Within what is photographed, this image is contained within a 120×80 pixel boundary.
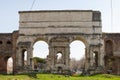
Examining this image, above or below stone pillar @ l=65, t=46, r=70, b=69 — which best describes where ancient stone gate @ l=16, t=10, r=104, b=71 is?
above

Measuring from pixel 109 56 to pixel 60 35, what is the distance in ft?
22.2

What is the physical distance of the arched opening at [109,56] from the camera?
146ft

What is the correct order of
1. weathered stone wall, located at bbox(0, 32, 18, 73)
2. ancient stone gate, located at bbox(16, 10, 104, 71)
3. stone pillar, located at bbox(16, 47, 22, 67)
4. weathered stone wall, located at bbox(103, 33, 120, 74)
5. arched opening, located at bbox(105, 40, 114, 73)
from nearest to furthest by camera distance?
ancient stone gate, located at bbox(16, 10, 104, 71) → stone pillar, located at bbox(16, 47, 22, 67) → weathered stone wall, located at bbox(103, 33, 120, 74) → arched opening, located at bbox(105, 40, 114, 73) → weathered stone wall, located at bbox(0, 32, 18, 73)

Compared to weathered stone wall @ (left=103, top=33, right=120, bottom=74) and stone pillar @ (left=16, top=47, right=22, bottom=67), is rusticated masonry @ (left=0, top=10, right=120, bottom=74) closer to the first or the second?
stone pillar @ (left=16, top=47, right=22, bottom=67)

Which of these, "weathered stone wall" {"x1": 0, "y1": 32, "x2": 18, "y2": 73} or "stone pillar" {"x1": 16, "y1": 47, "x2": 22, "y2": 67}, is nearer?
"stone pillar" {"x1": 16, "y1": 47, "x2": 22, "y2": 67}

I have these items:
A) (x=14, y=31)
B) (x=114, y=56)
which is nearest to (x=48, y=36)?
(x=14, y=31)

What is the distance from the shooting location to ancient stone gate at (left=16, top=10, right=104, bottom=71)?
1676 inches

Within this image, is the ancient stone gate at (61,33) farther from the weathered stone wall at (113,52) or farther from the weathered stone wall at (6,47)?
the weathered stone wall at (6,47)

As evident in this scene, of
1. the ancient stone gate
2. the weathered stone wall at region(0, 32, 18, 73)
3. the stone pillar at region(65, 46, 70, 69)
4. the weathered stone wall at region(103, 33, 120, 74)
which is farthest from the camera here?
the weathered stone wall at region(0, 32, 18, 73)

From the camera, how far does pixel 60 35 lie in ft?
141

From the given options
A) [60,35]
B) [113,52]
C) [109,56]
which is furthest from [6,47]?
[113,52]

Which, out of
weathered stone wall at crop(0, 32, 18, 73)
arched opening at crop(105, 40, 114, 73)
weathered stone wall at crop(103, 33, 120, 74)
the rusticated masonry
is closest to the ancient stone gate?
the rusticated masonry

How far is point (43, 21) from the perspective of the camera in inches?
1709

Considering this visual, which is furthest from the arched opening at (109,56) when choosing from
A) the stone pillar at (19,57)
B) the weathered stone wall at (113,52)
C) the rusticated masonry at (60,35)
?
the stone pillar at (19,57)
